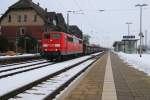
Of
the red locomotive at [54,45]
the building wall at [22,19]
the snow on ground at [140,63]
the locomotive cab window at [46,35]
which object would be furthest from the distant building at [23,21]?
the red locomotive at [54,45]

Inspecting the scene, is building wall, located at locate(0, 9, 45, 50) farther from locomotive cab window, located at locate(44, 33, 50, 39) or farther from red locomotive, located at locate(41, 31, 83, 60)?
red locomotive, located at locate(41, 31, 83, 60)

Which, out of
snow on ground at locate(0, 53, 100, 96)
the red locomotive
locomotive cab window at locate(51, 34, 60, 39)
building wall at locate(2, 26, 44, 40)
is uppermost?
building wall at locate(2, 26, 44, 40)

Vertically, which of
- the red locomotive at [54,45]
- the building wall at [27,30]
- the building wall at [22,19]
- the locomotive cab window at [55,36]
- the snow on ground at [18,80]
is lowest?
the snow on ground at [18,80]

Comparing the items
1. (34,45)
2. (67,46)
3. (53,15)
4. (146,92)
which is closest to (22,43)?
(34,45)

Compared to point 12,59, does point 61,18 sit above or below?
above

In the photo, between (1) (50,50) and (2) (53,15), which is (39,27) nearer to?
(2) (53,15)

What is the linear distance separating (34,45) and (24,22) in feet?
42.3

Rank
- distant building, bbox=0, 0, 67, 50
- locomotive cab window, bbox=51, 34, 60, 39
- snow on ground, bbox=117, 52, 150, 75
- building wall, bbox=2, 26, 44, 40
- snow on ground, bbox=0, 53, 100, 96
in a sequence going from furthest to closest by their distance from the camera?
distant building, bbox=0, 0, 67, 50
building wall, bbox=2, 26, 44, 40
locomotive cab window, bbox=51, 34, 60, 39
snow on ground, bbox=117, 52, 150, 75
snow on ground, bbox=0, 53, 100, 96

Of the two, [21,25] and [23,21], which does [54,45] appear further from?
[23,21]

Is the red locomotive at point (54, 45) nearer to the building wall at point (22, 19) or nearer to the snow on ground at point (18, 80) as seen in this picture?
the snow on ground at point (18, 80)

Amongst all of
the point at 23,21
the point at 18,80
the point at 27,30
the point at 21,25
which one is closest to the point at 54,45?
the point at 18,80

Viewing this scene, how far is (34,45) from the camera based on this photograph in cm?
8219

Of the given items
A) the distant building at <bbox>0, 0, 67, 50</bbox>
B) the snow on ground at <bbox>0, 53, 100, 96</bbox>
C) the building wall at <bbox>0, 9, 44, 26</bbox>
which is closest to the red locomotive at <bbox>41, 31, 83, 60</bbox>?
the snow on ground at <bbox>0, 53, 100, 96</bbox>

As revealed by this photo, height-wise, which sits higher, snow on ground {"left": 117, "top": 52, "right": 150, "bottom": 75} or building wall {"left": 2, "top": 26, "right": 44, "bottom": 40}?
building wall {"left": 2, "top": 26, "right": 44, "bottom": 40}
